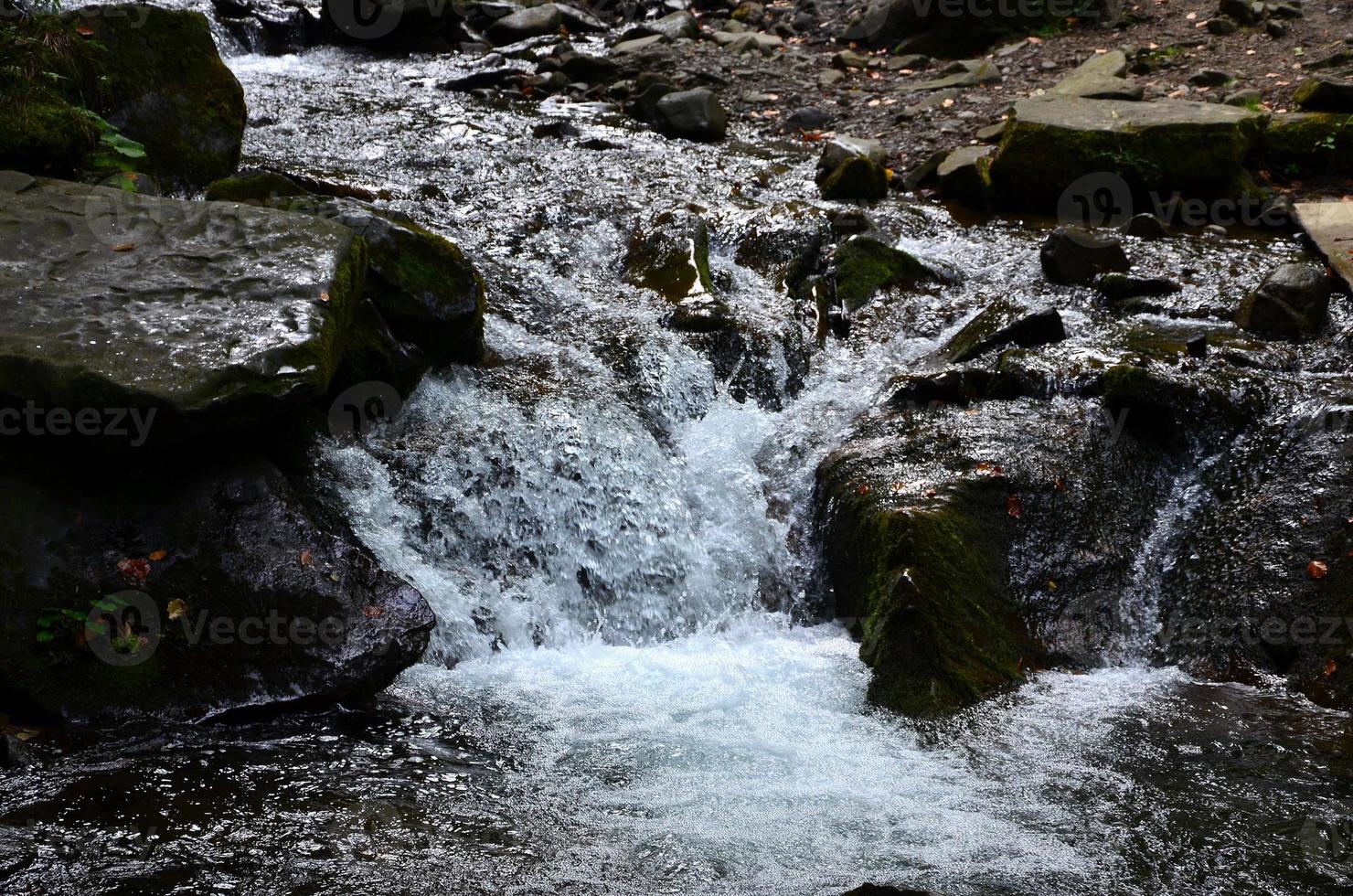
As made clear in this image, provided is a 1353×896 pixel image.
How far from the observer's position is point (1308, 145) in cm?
852

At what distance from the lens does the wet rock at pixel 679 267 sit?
6941 millimetres

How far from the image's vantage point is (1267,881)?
122 inches

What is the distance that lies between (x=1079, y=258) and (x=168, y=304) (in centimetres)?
583

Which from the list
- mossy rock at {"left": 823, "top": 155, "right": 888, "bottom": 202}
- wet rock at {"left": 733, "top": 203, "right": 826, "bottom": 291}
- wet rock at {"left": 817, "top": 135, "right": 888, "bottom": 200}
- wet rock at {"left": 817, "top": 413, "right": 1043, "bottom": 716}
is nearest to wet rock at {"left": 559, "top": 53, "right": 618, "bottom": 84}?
wet rock at {"left": 817, "top": 135, "right": 888, "bottom": 200}

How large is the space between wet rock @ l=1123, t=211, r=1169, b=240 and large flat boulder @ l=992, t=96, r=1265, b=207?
436 millimetres

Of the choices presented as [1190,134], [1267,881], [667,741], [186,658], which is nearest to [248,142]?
[186,658]

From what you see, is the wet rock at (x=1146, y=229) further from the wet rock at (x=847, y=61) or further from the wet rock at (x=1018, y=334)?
the wet rock at (x=847, y=61)

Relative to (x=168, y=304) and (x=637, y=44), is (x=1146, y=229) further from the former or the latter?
(x=637, y=44)

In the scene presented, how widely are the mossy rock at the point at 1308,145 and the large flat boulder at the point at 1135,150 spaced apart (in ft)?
0.64

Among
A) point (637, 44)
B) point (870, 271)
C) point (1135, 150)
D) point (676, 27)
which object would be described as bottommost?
point (870, 271)

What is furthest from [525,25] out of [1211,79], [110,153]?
[110,153]

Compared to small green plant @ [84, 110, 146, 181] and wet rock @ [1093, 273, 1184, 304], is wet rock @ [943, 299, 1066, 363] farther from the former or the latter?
small green plant @ [84, 110, 146, 181]

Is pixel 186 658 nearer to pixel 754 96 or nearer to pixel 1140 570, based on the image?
pixel 1140 570

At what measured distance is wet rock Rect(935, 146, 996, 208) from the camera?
8.81 metres
